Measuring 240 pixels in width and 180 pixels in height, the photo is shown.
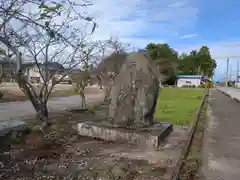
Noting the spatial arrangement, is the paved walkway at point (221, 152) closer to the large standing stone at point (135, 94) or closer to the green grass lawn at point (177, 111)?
the green grass lawn at point (177, 111)

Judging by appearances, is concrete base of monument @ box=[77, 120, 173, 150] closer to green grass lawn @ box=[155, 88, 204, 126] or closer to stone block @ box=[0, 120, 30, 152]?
stone block @ box=[0, 120, 30, 152]

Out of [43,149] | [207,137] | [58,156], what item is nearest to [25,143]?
[43,149]

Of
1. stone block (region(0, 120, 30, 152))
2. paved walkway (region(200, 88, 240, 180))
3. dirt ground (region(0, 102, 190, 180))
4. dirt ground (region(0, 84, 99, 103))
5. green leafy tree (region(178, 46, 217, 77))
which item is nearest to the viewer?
dirt ground (region(0, 102, 190, 180))

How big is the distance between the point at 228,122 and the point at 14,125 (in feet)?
26.8

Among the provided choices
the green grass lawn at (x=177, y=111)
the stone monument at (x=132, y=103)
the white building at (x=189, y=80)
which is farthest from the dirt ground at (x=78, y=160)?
the white building at (x=189, y=80)

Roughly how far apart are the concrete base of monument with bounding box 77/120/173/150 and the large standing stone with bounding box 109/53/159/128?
0.28 metres

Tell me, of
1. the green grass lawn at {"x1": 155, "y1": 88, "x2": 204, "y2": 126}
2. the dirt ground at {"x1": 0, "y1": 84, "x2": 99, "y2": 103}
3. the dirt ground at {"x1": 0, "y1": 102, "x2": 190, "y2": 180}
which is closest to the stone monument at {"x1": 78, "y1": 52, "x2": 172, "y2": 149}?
the dirt ground at {"x1": 0, "y1": 102, "x2": 190, "y2": 180}

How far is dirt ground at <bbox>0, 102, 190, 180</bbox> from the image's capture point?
4.24 metres

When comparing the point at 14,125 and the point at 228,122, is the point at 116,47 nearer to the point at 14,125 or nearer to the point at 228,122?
the point at 228,122

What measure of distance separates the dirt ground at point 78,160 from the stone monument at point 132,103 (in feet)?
1.00

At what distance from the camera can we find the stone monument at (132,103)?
6453 mm

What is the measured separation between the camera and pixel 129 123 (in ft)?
21.5

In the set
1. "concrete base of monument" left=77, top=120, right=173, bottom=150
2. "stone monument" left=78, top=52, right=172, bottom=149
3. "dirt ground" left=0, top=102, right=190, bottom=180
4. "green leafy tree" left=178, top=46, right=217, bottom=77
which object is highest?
"green leafy tree" left=178, top=46, right=217, bottom=77

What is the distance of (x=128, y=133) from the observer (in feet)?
20.1
